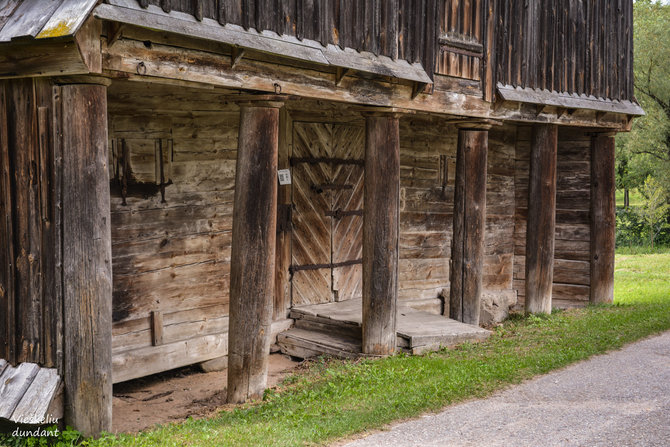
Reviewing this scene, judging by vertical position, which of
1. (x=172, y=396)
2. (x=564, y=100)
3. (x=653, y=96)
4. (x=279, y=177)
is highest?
(x=653, y=96)

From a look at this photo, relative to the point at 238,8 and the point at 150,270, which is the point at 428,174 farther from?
Answer: the point at 238,8

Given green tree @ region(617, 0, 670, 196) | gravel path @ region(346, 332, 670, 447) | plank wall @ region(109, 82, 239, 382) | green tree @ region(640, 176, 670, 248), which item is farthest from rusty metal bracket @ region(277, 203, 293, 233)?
green tree @ region(617, 0, 670, 196)

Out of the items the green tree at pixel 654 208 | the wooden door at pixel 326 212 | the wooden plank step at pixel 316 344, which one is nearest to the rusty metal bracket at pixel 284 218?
the wooden door at pixel 326 212

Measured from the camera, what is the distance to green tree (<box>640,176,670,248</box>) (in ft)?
84.2

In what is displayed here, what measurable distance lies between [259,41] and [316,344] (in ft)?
14.8

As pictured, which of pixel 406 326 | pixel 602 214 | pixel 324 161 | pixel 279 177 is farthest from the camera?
pixel 602 214

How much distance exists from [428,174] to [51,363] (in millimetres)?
8048

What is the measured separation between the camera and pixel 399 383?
26.7ft

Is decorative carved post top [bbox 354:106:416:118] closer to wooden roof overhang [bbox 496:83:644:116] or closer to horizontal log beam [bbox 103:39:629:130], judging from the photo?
horizontal log beam [bbox 103:39:629:130]

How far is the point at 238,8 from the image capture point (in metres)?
6.96

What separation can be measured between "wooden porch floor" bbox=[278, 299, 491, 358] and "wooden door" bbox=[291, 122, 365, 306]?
1.45 ft

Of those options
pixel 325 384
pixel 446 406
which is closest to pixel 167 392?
pixel 325 384

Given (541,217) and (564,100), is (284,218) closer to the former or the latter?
(541,217)

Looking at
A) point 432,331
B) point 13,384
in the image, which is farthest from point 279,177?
point 13,384
